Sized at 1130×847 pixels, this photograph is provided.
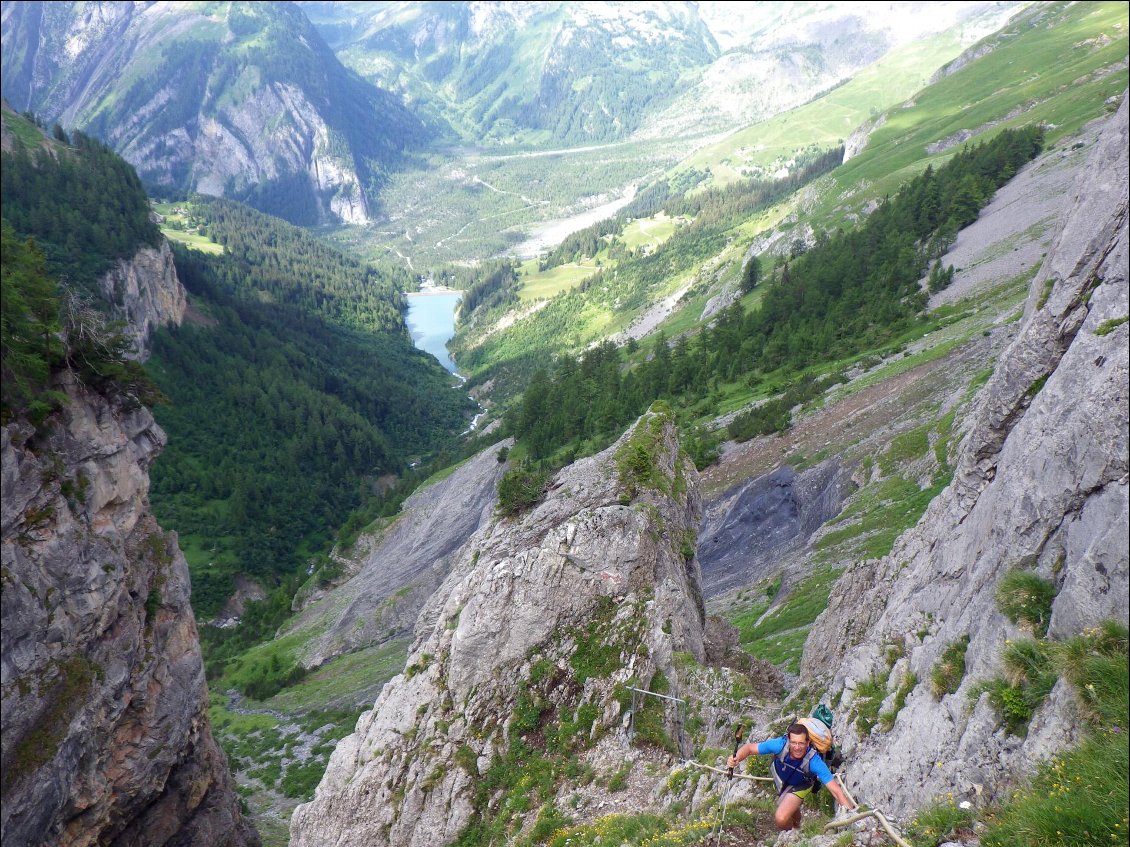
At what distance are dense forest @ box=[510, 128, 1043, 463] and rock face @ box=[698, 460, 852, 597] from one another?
61.7ft

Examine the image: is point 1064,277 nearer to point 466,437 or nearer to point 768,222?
point 466,437

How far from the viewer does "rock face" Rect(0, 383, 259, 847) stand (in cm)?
2175

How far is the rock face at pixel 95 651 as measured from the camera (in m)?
21.8

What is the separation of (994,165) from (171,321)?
15469 cm

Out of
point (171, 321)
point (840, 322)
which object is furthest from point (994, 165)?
point (171, 321)

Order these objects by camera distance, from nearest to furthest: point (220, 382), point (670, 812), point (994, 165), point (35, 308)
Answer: point (670, 812) < point (35, 308) < point (994, 165) < point (220, 382)

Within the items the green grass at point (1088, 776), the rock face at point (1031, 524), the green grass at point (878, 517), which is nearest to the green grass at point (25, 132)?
the green grass at point (878, 517)

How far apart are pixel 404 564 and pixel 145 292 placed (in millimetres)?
95310

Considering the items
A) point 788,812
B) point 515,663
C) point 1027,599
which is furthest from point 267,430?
point 1027,599

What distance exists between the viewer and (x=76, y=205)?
124812mm

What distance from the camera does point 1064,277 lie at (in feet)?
46.4

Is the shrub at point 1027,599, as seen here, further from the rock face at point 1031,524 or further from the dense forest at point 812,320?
the dense forest at point 812,320

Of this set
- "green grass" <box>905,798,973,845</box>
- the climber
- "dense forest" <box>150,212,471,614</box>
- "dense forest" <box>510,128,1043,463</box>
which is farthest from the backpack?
"dense forest" <box>150,212,471,614</box>

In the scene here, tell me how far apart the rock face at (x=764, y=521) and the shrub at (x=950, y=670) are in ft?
97.3
